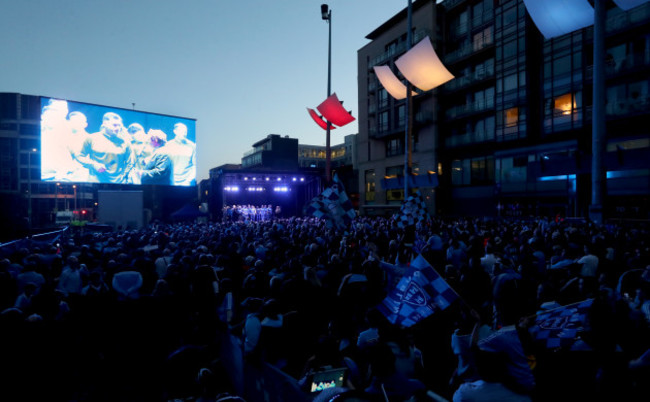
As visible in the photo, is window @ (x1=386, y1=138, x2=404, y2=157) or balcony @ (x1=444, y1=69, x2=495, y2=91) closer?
balcony @ (x1=444, y1=69, x2=495, y2=91)

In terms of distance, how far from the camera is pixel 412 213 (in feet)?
44.4

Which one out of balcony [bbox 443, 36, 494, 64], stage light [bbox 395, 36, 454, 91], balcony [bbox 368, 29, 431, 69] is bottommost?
stage light [bbox 395, 36, 454, 91]

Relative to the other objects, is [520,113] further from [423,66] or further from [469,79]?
[423,66]

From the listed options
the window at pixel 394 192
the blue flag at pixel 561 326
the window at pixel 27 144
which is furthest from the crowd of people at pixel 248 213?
the window at pixel 27 144

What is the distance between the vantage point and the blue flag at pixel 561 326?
3.60m

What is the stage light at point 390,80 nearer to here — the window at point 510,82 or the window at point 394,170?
the window at point 510,82

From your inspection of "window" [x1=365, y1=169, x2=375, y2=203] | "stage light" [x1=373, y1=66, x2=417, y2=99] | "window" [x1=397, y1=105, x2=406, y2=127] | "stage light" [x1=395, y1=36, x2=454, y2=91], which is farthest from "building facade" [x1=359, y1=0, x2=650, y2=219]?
"stage light" [x1=373, y1=66, x2=417, y2=99]

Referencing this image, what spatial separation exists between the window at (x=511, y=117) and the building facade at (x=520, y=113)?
0.27 feet

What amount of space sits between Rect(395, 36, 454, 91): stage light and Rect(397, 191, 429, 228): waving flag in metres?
10.4

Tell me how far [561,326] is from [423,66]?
1981 centimetres

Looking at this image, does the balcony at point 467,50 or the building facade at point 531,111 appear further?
the balcony at point 467,50

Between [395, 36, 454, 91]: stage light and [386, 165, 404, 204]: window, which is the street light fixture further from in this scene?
[386, 165, 404, 204]: window

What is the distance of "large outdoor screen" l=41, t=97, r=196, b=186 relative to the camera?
23609 mm

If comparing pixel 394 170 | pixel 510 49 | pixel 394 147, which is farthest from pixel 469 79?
pixel 394 170
